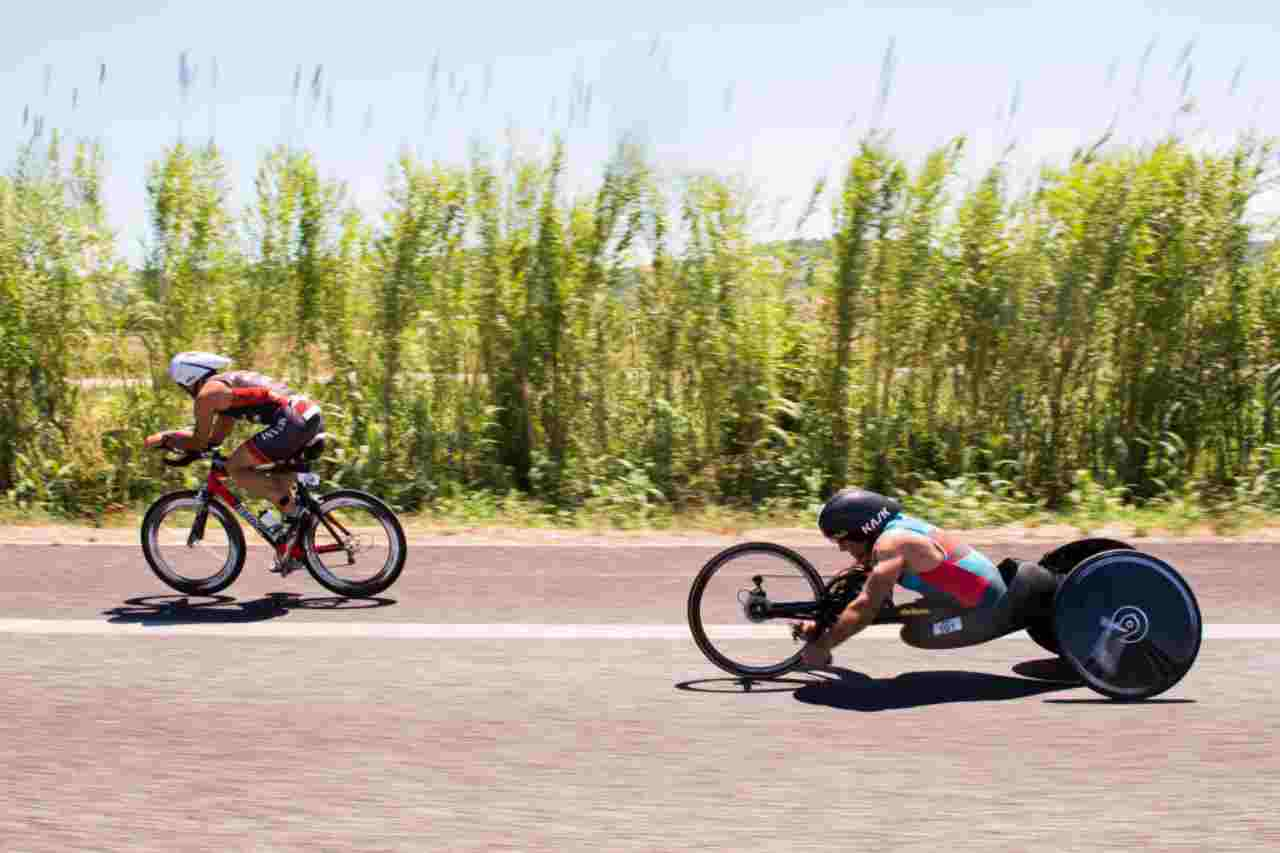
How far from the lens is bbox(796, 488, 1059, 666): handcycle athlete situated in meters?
6.59

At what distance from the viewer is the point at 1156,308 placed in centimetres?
1265

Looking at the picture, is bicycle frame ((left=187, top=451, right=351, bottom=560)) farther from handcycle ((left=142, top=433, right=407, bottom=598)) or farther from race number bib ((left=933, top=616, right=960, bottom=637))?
race number bib ((left=933, top=616, right=960, bottom=637))

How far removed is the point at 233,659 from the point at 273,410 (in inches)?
90.1

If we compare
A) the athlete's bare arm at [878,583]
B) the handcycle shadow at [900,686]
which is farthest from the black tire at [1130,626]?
the athlete's bare arm at [878,583]

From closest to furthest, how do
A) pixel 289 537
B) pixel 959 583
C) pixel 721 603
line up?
pixel 959 583 < pixel 721 603 < pixel 289 537

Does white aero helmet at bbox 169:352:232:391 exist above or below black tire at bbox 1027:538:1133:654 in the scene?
above

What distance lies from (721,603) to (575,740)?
145 cm

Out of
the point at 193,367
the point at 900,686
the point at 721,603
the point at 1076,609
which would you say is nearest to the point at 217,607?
the point at 193,367

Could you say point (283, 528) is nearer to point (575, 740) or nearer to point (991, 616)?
point (575, 740)

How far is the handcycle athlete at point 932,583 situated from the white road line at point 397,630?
108 centimetres

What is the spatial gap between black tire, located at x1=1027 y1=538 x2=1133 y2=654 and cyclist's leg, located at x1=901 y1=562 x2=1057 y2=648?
0.10m

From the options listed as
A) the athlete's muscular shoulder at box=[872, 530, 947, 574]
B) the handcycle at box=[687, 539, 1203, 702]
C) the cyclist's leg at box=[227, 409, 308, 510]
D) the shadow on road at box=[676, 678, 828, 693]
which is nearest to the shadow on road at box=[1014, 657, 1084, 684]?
the handcycle at box=[687, 539, 1203, 702]

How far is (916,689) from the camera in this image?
670 cm

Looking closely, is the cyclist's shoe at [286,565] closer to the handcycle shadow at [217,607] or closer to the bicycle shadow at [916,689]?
the handcycle shadow at [217,607]
